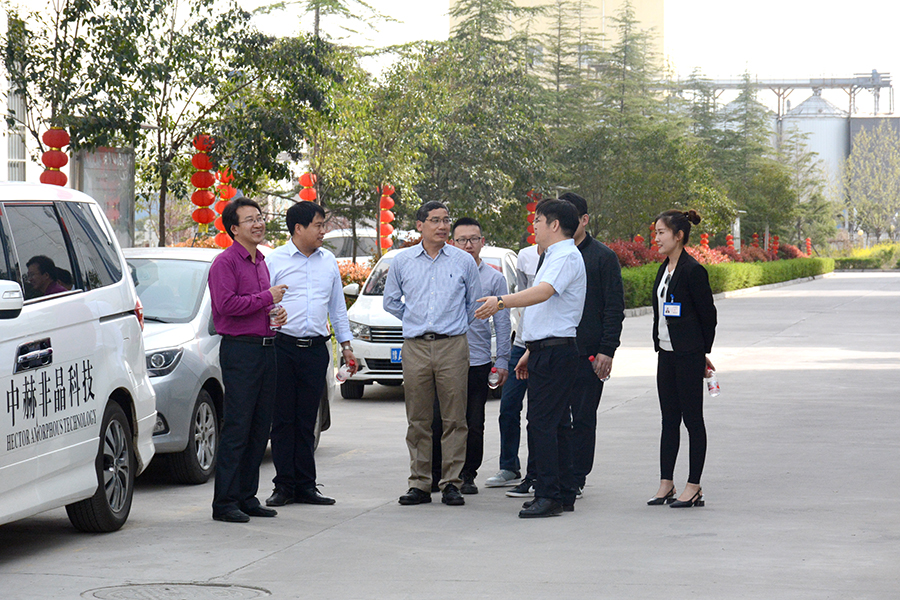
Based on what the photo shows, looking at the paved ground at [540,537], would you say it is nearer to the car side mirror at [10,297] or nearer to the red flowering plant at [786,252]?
the car side mirror at [10,297]

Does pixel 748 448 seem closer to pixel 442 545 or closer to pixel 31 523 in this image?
pixel 442 545

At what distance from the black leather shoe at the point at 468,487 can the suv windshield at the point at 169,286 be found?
2.39m

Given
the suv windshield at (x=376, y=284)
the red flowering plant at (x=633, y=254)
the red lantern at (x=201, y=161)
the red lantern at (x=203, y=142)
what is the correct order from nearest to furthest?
the suv windshield at (x=376, y=284) → the red lantern at (x=203, y=142) → the red lantern at (x=201, y=161) → the red flowering plant at (x=633, y=254)

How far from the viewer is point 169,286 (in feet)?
31.5

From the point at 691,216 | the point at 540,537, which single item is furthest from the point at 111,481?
the point at 691,216

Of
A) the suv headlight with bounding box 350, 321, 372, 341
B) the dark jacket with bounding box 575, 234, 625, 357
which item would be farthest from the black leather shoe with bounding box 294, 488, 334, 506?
the suv headlight with bounding box 350, 321, 372, 341

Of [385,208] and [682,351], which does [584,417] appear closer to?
[682,351]

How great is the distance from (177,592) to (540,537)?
2214 mm

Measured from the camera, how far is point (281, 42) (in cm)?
1623

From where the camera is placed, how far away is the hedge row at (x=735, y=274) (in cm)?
3359

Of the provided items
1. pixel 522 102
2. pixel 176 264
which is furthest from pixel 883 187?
pixel 176 264

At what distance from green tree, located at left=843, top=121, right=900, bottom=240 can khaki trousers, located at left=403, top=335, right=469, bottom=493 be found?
9781 cm

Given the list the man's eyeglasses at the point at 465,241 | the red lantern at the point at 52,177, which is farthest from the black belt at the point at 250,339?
the red lantern at the point at 52,177

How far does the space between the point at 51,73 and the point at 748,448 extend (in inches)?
391
